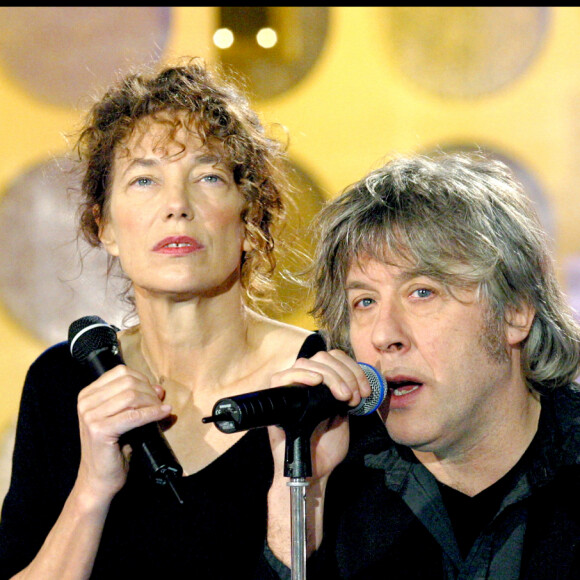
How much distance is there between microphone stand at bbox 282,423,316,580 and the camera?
51.9 inches

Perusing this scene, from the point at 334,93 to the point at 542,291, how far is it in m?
1.30

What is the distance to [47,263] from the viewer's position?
2910 mm

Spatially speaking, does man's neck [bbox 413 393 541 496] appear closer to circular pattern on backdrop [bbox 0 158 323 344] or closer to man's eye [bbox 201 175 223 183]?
man's eye [bbox 201 175 223 183]

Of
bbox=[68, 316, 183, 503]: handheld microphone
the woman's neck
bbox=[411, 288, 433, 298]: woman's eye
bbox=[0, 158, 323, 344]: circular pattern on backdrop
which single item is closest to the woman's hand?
bbox=[68, 316, 183, 503]: handheld microphone

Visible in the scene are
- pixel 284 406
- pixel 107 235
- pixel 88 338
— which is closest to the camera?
pixel 284 406

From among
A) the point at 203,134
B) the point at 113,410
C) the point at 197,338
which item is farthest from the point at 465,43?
the point at 113,410

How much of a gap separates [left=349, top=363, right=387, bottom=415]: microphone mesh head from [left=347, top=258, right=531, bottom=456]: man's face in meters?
0.16

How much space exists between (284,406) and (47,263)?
70.3 inches

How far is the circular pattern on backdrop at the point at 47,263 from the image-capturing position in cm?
290

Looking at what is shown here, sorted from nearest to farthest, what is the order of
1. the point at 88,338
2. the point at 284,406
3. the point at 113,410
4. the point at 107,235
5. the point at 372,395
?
the point at 284,406, the point at 372,395, the point at 113,410, the point at 88,338, the point at 107,235

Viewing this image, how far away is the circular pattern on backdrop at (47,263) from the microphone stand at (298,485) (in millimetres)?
1655

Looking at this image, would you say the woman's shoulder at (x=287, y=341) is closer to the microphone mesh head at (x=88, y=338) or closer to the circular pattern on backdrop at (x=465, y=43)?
the microphone mesh head at (x=88, y=338)

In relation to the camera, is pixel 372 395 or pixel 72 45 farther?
pixel 72 45

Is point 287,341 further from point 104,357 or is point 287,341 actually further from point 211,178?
point 104,357
